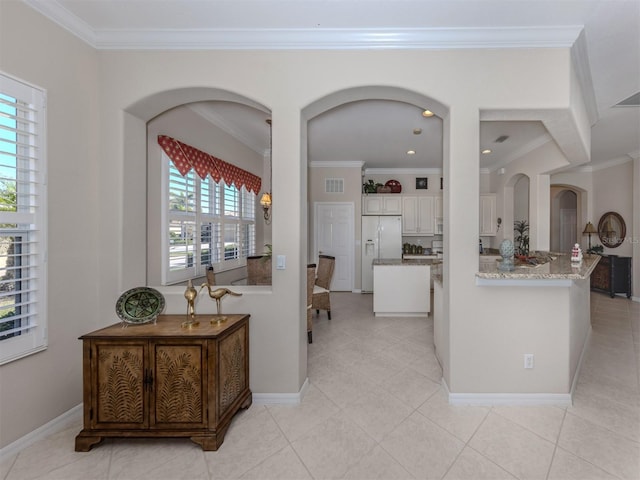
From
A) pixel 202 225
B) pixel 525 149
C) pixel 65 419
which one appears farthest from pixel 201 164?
pixel 525 149

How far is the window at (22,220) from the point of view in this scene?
1728 millimetres

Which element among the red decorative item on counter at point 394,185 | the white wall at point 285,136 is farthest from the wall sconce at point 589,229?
the white wall at point 285,136

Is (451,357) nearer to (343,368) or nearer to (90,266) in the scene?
(343,368)

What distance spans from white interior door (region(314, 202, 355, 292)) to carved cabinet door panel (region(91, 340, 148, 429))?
4622mm

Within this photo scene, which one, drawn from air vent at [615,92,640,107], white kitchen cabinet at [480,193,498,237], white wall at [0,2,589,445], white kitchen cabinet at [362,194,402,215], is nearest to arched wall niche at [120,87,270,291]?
white wall at [0,2,589,445]

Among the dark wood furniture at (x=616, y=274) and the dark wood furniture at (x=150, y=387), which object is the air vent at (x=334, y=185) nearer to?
the dark wood furniture at (x=150, y=387)

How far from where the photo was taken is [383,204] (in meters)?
6.48

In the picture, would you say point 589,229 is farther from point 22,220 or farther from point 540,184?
point 22,220

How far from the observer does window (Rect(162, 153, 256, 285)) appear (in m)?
3.01

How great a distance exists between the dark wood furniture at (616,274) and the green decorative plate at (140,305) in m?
7.47

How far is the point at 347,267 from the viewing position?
632 cm

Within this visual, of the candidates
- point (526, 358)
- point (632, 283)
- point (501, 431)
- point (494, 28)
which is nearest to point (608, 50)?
point (494, 28)

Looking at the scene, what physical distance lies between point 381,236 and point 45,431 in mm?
5319

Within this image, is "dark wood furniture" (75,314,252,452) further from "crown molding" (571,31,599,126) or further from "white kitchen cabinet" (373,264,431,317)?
"crown molding" (571,31,599,126)
